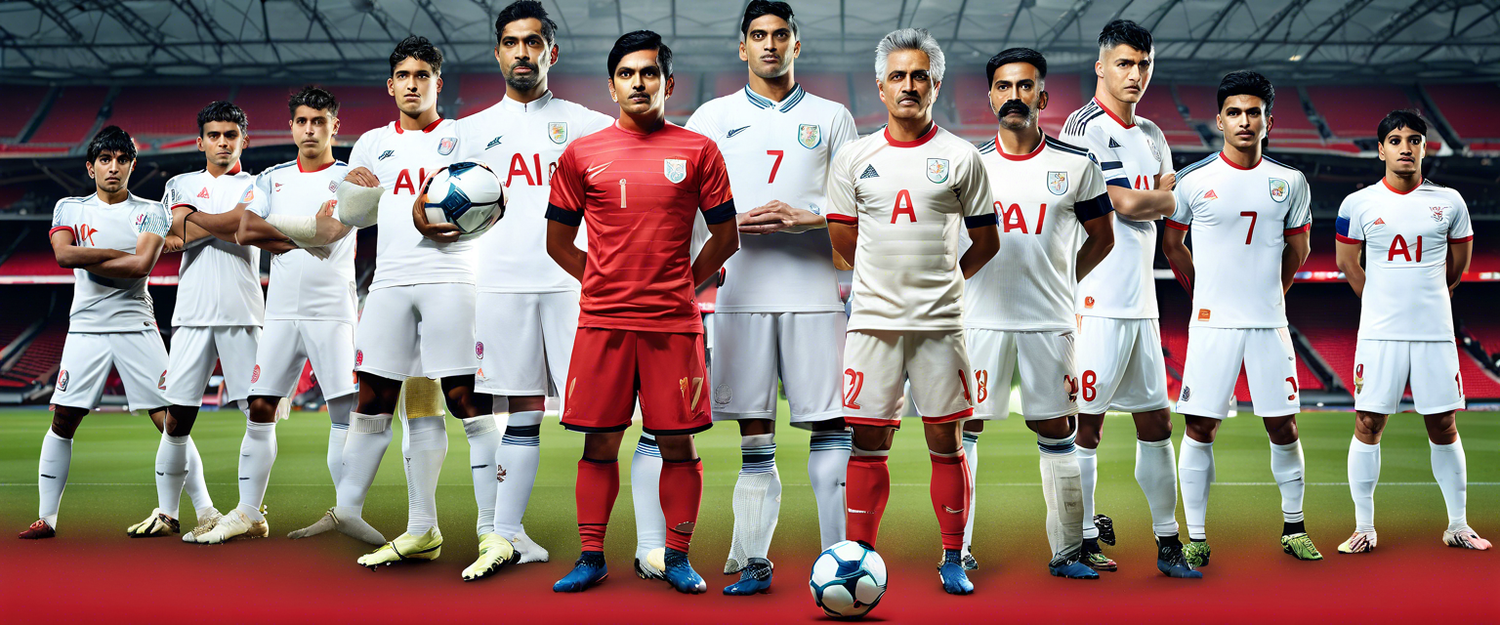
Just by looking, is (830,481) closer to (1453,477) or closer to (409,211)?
(409,211)

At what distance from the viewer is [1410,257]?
552 cm

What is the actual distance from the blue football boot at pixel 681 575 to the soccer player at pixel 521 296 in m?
0.84

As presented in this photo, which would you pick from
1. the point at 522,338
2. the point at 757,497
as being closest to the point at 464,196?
the point at 522,338

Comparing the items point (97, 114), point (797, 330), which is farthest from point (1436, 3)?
point (97, 114)

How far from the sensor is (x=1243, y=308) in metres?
4.90

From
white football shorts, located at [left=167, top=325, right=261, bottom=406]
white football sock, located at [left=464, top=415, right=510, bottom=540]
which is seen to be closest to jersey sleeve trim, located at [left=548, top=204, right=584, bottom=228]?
white football sock, located at [left=464, top=415, right=510, bottom=540]

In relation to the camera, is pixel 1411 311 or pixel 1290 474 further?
pixel 1411 311

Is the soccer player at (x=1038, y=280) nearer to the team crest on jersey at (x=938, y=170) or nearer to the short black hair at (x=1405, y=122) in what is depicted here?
the team crest on jersey at (x=938, y=170)

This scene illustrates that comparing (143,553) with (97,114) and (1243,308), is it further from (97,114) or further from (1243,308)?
(97,114)

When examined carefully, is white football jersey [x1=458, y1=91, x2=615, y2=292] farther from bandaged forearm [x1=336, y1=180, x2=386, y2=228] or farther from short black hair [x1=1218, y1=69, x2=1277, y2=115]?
short black hair [x1=1218, y1=69, x2=1277, y2=115]

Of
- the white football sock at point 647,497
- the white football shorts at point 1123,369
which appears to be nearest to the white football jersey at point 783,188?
the white football sock at point 647,497

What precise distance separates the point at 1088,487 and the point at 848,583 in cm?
186

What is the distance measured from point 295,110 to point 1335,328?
25.0 metres

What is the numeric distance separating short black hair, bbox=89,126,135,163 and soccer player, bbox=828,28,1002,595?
4.43 meters
